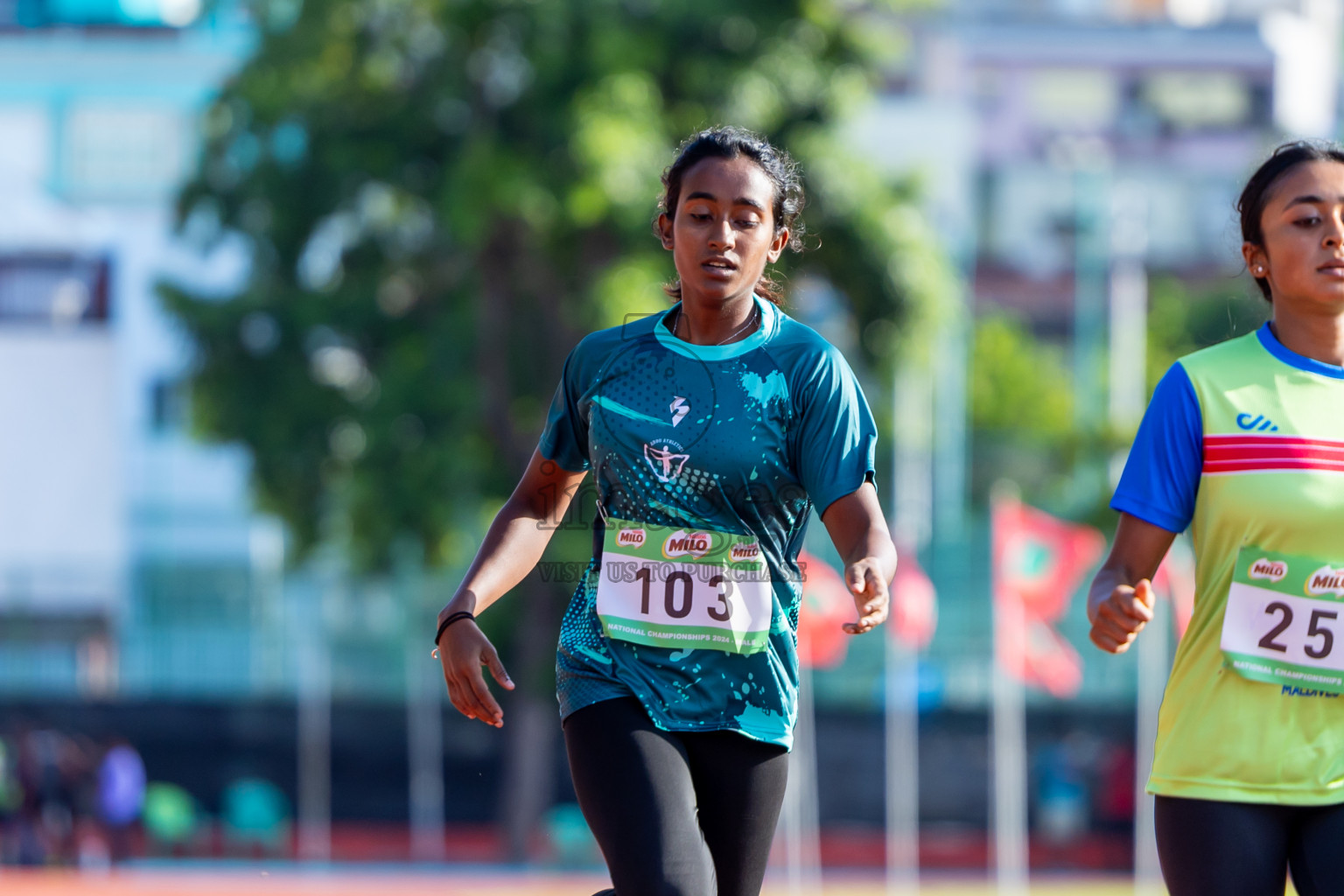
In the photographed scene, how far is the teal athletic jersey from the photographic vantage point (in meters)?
3.29

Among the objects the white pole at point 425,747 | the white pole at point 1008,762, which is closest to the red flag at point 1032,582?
the white pole at point 1008,762

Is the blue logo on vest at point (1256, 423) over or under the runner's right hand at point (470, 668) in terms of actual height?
over

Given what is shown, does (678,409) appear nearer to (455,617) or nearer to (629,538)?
(629,538)

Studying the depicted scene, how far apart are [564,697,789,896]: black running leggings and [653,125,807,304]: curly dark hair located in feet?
2.82

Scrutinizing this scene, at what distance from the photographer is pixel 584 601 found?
345cm

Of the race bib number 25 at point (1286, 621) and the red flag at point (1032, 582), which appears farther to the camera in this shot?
the red flag at point (1032, 582)

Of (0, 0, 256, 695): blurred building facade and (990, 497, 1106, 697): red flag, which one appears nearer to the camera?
(990, 497, 1106, 697): red flag

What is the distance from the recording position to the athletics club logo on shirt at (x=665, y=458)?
332 centimetres

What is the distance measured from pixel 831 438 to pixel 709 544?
0.95ft

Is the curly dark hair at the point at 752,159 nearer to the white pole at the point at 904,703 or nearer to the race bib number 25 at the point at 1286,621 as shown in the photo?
the race bib number 25 at the point at 1286,621

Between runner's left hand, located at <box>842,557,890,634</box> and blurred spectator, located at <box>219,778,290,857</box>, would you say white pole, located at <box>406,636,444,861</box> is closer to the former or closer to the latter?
blurred spectator, located at <box>219,778,290,857</box>

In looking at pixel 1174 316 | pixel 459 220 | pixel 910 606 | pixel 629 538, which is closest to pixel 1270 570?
pixel 629 538

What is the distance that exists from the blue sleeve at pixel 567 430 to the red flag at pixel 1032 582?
1558 centimetres

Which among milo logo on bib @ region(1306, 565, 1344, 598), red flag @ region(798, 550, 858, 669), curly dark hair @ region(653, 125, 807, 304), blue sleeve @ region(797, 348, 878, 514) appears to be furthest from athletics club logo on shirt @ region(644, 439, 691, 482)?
red flag @ region(798, 550, 858, 669)
